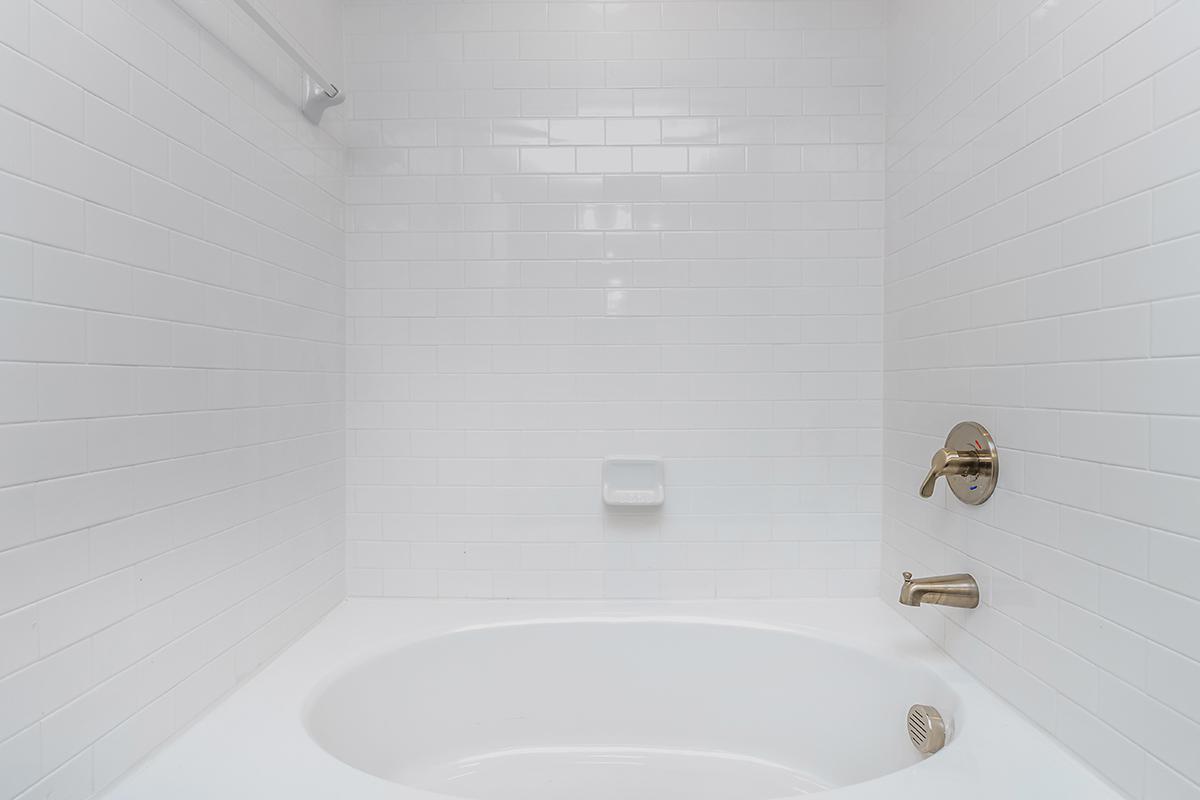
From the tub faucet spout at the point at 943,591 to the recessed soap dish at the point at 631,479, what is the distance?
72 cm

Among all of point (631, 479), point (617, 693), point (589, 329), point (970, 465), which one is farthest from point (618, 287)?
point (617, 693)

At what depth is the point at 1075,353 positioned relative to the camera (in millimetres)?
1171

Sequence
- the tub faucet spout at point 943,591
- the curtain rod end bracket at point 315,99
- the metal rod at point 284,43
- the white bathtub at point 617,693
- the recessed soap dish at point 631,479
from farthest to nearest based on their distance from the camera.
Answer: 1. the recessed soap dish at point 631,479
2. the curtain rod end bracket at point 315,99
3. the white bathtub at point 617,693
4. the tub faucet spout at point 943,591
5. the metal rod at point 284,43

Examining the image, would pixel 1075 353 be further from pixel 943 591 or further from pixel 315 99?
pixel 315 99

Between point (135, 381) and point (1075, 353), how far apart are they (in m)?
1.61

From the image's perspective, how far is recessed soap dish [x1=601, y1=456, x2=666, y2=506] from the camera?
200 centimetres

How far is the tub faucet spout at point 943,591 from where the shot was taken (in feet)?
4.87

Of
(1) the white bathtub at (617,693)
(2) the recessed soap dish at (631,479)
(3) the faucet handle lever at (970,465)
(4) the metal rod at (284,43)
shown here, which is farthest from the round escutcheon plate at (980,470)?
(4) the metal rod at (284,43)

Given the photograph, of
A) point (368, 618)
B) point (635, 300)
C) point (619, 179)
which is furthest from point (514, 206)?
point (368, 618)

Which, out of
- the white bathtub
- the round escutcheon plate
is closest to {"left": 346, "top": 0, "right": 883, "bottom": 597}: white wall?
the white bathtub

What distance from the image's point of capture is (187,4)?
128 cm

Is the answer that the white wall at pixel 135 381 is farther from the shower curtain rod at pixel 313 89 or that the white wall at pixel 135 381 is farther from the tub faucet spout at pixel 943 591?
the tub faucet spout at pixel 943 591

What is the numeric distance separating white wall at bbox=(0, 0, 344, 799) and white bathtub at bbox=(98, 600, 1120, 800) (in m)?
0.28

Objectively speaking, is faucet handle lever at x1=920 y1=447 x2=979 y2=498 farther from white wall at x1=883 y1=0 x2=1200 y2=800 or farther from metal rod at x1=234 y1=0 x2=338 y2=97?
metal rod at x1=234 y1=0 x2=338 y2=97
